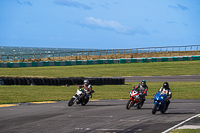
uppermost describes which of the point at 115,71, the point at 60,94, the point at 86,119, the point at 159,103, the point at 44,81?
the point at 159,103

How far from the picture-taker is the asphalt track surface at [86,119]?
13.2 meters

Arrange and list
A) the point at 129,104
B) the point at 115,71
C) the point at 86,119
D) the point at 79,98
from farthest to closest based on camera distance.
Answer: the point at 115,71 < the point at 79,98 < the point at 129,104 < the point at 86,119

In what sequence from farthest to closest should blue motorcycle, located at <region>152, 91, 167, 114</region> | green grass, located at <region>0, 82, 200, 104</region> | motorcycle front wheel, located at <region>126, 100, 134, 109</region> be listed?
green grass, located at <region>0, 82, 200, 104</region> < motorcycle front wheel, located at <region>126, 100, 134, 109</region> < blue motorcycle, located at <region>152, 91, 167, 114</region>

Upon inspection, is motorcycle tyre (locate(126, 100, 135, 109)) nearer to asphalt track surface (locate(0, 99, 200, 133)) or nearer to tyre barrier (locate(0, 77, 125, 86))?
asphalt track surface (locate(0, 99, 200, 133))

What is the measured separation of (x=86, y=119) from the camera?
1580cm

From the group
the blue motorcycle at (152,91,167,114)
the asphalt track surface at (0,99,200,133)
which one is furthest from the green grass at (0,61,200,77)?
the blue motorcycle at (152,91,167,114)

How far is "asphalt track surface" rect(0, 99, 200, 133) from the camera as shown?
1324 cm

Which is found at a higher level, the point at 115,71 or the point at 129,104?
the point at 115,71

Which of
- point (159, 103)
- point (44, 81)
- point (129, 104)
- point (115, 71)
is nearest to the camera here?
point (159, 103)

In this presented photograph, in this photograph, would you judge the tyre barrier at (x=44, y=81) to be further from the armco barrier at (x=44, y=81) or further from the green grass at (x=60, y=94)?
the green grass at (x=60, y=94)

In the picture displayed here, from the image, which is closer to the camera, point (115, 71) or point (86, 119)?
point (86, 119)

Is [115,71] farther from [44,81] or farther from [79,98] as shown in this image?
[79,98]

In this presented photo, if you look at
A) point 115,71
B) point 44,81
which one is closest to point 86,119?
point 44,81

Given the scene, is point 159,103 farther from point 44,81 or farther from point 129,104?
point 44,81
